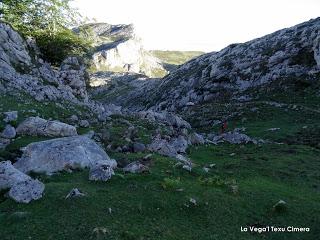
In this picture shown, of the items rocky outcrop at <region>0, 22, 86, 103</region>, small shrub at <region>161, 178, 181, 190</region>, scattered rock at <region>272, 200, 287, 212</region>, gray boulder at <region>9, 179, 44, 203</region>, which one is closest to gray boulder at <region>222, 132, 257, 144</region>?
rocky outcrop at <region>0, 22, 86, 103</region>

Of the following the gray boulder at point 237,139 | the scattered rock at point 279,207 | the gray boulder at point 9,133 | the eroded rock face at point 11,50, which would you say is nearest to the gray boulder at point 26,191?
the gray boulder at point 9,133

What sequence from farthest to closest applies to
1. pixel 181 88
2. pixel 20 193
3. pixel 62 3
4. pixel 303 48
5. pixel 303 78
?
pixel 181 88 → pixel 303 48 → pixel 303 78 → pixel 62 3 → pixel 20 193

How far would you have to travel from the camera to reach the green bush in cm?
6846

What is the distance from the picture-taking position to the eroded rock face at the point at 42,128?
1207 inches

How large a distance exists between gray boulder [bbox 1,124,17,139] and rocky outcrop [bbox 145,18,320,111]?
55.3 metres

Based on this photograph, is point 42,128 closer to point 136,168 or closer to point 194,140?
point 136,168

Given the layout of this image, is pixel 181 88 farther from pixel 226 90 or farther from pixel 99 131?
pixel 99 131

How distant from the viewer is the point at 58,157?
929 inches

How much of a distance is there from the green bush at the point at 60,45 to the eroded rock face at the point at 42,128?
39657mm

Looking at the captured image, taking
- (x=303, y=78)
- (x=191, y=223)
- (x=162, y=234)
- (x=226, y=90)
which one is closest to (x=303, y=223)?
(x=191, y=223)

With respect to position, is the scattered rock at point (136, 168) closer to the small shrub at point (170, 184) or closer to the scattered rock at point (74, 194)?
the small shrub at point (170, 184)

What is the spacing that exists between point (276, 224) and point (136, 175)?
25.4 ft

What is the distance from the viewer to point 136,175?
22672mm

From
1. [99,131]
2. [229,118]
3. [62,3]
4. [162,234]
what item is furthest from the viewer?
[62,3]
